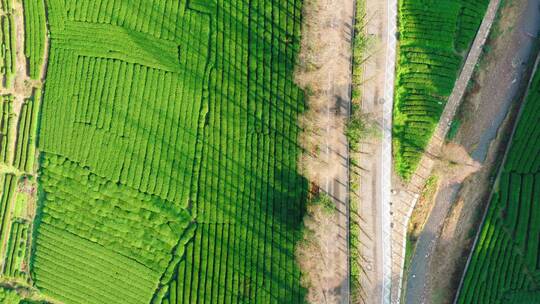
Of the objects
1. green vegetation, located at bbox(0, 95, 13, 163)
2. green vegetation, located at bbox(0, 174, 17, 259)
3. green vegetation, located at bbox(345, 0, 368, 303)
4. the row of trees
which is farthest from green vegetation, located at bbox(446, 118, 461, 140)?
green vegetation, located at bbox(0, 95, 13, 163)

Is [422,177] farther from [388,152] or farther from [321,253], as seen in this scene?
[321,253]

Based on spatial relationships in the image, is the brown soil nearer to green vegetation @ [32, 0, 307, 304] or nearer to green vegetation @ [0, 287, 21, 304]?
green vegetation @ [32, 0, 307, 304]

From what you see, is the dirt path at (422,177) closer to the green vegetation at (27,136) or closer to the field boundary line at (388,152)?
the field boundary line at (388,152)

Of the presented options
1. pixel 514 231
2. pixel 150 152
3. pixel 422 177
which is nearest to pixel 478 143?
pixel 422 177

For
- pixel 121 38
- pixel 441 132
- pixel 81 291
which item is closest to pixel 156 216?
Answer: pixel 81 291

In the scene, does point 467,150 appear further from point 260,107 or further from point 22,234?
point 22,234

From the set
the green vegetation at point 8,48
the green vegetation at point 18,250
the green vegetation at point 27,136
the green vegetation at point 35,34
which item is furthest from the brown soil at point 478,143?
the green vegetation at point 8,48
